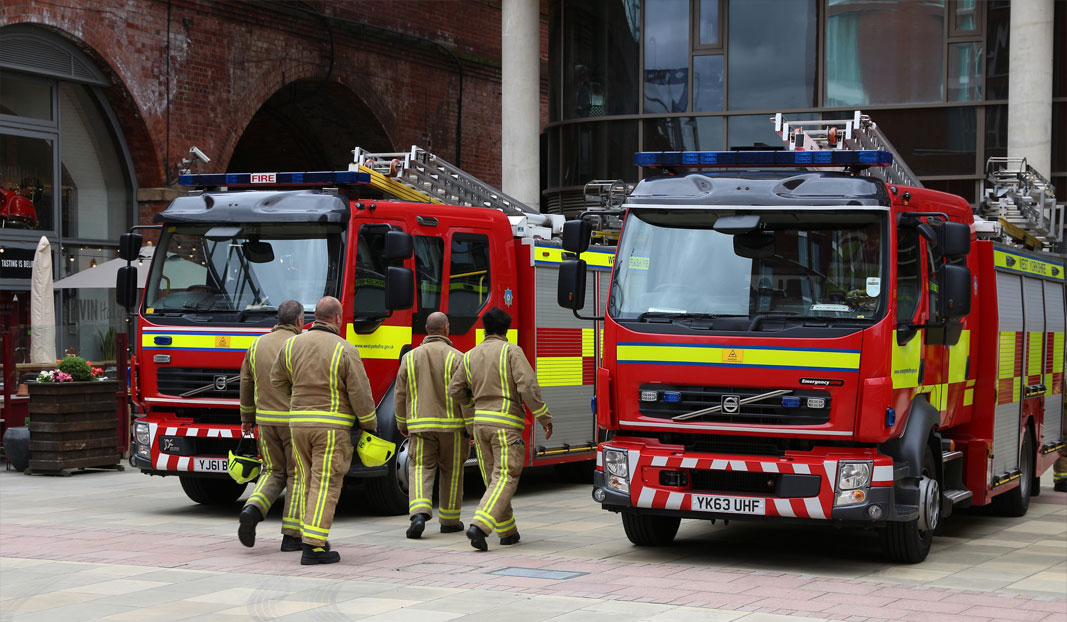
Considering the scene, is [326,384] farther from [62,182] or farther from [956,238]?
[62,182]

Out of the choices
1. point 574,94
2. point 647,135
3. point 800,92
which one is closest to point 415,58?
point 574,94

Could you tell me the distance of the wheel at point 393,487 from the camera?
12.5m

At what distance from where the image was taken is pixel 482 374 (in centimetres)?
1077

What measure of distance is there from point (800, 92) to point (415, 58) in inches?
348

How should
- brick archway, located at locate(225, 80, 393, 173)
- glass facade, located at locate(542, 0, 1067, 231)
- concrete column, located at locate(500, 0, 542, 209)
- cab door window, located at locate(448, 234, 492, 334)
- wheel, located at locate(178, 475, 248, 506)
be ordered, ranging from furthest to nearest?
brick archway, located at locate(225, 80, 393, 173) → concrete column, located at locate(500, 0, 542, 209) → glass facade, located at locate(542, 0, 1067, 231) → wheel, located at locate(178, 475, 248, 506) → cab door window, located at locate(448, 234, 492, 334)

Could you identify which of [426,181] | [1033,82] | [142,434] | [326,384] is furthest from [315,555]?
[1033,82]

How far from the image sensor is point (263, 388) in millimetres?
10289

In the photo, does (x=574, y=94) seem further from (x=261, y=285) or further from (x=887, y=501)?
(x=887, y=501)

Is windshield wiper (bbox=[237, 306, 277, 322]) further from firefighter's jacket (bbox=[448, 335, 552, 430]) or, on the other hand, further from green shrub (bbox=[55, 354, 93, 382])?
green shrub (bbox=[55, 354, 93, 382])

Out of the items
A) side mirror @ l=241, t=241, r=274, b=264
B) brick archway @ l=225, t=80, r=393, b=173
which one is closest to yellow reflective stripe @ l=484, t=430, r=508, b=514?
side mirror @ l=241, t=241, r=274, b=264

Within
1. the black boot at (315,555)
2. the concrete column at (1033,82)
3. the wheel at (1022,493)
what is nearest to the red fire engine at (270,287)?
the black boot at (315,555)

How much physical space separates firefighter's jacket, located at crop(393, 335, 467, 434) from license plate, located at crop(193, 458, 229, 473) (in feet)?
6.23

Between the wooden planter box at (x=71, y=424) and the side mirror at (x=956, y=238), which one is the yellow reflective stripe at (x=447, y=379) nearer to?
the side mirror at (x=956, y=238)

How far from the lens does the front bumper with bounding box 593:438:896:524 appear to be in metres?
9.36
